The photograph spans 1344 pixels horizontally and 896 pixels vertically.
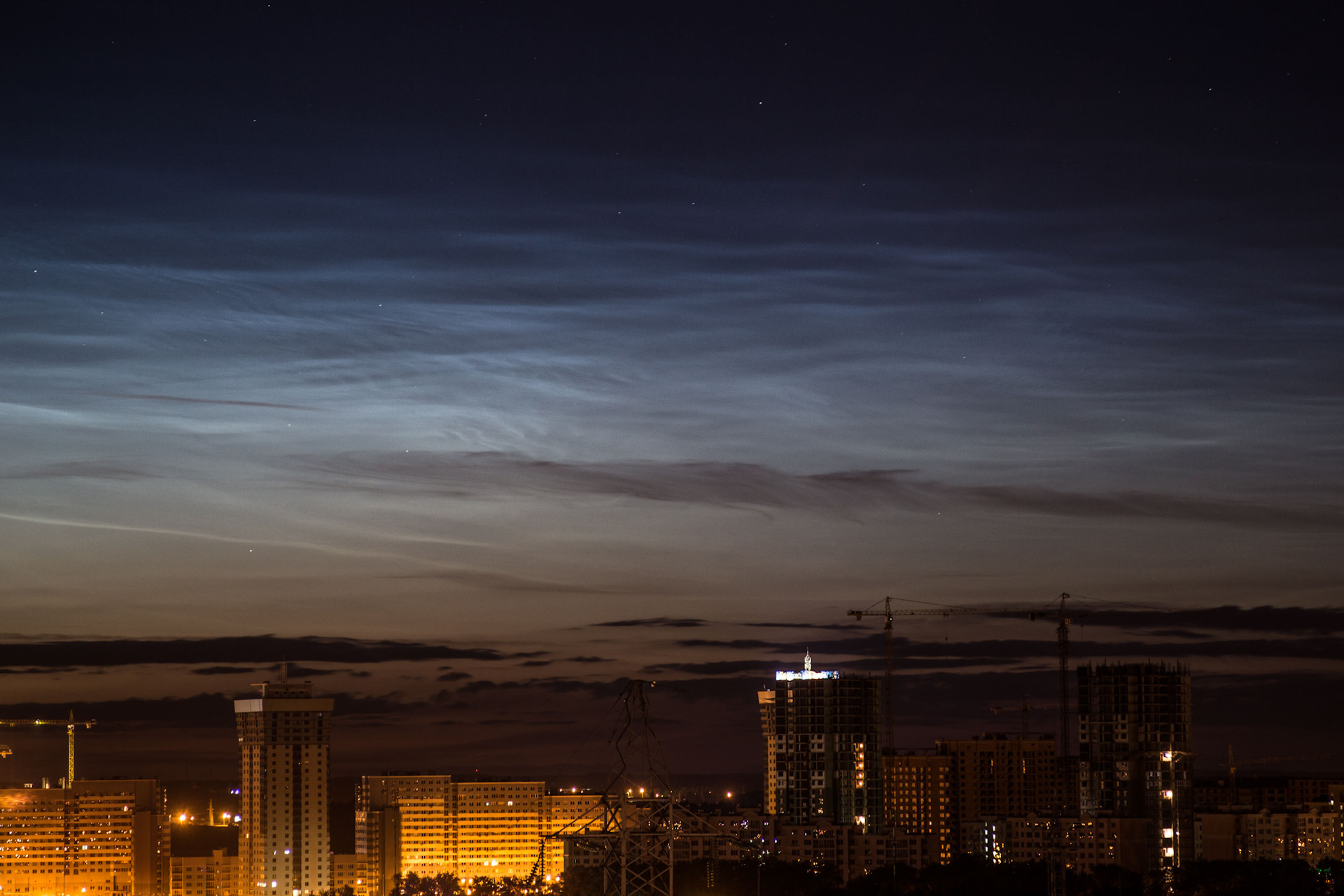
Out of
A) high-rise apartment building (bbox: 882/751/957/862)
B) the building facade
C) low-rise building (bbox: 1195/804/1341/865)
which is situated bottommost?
the building facade

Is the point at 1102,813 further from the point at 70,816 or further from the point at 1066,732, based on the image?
the point at 70,816

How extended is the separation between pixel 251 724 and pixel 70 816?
18.3 metres

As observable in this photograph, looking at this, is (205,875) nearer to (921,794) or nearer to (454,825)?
(454,825)

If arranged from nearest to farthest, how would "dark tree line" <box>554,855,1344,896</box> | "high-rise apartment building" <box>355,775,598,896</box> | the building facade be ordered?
"dark tree line" <box>554,855,1344,896</box>
the building facade
"high-rise apartment building" <box>355,775,598,896</box>

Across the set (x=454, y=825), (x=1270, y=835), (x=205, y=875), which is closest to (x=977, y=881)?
(x=1270, y=835)

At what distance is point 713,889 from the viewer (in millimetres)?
86875

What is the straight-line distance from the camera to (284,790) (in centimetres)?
12219

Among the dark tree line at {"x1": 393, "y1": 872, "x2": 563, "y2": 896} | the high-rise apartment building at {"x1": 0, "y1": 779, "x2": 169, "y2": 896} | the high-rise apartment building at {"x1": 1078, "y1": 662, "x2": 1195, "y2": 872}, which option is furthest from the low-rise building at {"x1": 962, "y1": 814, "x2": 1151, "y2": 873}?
the high-rise apartment building at {"x1": 0, "y1": 779, "x2": 169, "y2": 896}

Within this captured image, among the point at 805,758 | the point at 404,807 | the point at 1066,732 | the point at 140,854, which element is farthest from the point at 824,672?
the point at 140,854

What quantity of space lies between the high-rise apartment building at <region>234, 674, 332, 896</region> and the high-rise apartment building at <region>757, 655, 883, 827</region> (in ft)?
91.5

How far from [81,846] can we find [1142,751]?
70401 millimetres

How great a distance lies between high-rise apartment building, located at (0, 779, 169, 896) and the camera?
132250mm

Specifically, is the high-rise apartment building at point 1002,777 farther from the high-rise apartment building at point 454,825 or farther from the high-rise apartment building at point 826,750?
the high-rise apartment building at point 454,825

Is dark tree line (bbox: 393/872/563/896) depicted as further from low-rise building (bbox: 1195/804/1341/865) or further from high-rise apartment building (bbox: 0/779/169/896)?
low-rise building (bbox: 1195/804/1341/865)
